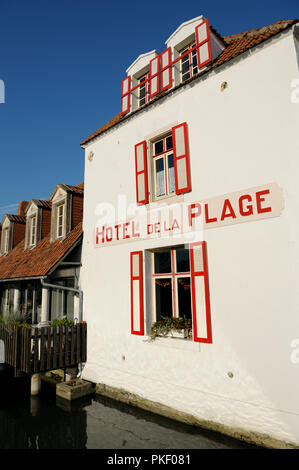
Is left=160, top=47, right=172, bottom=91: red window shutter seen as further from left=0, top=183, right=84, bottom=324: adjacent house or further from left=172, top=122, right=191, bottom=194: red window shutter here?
left=0, top=183, right=84, bottom=324: adjacent house

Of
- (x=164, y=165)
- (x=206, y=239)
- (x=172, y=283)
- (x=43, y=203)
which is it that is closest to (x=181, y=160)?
(x=164, y=165)

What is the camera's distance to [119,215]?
7.50m

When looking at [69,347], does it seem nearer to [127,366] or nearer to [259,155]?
[127,366]

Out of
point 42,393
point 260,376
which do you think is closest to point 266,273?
point 260,376

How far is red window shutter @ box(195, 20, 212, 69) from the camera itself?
6270mm

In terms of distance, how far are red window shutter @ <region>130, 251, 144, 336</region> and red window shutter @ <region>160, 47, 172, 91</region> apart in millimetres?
4306

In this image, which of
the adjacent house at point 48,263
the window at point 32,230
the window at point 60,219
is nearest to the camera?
the adjacent house at point 48,263

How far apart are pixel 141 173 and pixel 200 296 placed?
3.36m

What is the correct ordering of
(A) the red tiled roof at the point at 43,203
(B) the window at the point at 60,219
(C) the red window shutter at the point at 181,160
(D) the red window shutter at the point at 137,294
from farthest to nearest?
(A) the red tiled roof at the point at 43,203, (B) the window at the point at 60,219, (D) the red window shutter at the point at 137,294, (C) the red window shutter at the point at 181,160

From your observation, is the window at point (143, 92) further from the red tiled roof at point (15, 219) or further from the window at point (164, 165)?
the red tiled roof at point (15, 219)

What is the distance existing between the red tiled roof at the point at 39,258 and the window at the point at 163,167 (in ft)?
9.97

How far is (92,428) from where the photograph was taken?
527 cm

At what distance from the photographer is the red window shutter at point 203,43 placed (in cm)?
627

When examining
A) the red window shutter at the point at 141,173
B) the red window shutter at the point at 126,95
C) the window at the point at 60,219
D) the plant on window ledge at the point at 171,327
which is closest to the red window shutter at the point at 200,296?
the plant on window ledge at the point at 171,327
